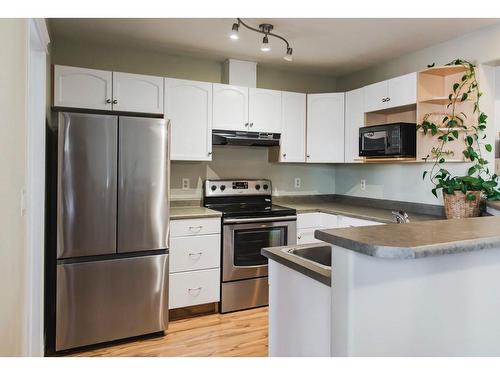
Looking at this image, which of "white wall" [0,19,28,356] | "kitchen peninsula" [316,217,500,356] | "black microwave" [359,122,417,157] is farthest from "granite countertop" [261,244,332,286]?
"black microwave" [359,122,417,157]

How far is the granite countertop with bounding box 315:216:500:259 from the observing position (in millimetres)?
967

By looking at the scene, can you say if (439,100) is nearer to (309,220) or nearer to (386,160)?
(386,160)

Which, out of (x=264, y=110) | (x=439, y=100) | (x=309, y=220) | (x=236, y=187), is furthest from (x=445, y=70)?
(x=236, y=187)

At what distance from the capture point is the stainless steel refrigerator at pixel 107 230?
2498 mm

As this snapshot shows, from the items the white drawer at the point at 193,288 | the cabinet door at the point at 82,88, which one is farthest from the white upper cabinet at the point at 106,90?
the white drawer at the point at 193,288

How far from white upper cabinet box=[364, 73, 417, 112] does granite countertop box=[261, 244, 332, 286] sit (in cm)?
193

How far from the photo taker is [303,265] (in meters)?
1.44

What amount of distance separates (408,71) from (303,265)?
2.78 meters
